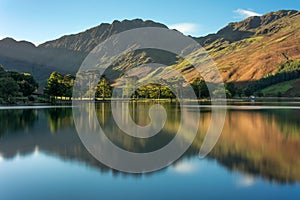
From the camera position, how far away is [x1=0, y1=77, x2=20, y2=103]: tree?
81.2 metres

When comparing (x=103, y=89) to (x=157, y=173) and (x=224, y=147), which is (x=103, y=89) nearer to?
(x=224, y=147)

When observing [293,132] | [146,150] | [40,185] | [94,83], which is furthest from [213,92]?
[40,185]

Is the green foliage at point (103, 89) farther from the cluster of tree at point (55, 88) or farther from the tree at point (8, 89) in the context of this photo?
the tree at point (8, 89)

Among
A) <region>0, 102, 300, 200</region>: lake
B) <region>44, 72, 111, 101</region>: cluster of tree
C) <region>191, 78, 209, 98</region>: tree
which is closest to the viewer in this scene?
<region>0, 102, 300, 200</region>: lake

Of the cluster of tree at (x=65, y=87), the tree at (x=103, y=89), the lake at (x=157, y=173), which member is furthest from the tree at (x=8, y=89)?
the lake at (x=157, y=173)

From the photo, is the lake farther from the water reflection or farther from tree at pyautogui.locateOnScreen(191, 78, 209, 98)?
tree at pyautogui.locateOnScreen(191, 78, 209, 98)

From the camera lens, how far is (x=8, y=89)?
82.2 metres

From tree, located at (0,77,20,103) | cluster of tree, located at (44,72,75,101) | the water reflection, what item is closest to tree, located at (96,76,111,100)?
cluster of tree, located at (44,72,75,101)

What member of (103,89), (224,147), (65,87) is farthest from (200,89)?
(224,147)

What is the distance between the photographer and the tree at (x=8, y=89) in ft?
267

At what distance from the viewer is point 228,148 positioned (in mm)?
21656

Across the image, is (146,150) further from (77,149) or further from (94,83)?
(94,83)

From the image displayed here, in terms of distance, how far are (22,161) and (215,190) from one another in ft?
36.3

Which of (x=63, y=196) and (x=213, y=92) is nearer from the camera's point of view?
(x=63, y=196)
